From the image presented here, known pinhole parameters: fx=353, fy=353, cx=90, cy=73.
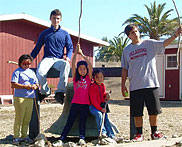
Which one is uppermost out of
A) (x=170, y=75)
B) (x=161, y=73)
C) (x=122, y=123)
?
(x=161, y=73)

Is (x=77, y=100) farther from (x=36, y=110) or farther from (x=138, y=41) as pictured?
(x=138, y=41)

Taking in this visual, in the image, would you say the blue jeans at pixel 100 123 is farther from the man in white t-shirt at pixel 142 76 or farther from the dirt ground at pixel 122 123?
the dirt ground at pixel 122 123

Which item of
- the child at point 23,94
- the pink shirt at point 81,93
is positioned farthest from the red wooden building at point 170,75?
the child at point 23,94

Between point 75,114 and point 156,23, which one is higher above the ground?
point 156,23

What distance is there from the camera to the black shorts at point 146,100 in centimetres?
473

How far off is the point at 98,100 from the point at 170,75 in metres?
15.8

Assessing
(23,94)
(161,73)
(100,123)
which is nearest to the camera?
(100,123)

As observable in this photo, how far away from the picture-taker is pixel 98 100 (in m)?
5.05

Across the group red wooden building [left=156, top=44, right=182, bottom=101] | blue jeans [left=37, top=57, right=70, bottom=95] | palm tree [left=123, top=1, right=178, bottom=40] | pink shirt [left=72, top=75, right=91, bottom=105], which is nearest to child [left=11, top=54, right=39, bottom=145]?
blue jeans [left=37, top=57, right=70, bottom=95]

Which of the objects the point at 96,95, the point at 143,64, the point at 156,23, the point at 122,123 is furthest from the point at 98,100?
the point at 156,23

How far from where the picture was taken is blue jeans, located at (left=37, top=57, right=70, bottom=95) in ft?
16.8

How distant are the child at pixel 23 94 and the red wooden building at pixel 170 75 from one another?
15.3 meters

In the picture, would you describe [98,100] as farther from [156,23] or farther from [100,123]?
[156,23]

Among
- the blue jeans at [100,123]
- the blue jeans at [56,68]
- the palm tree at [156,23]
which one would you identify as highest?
the palm tree at [156,23]
